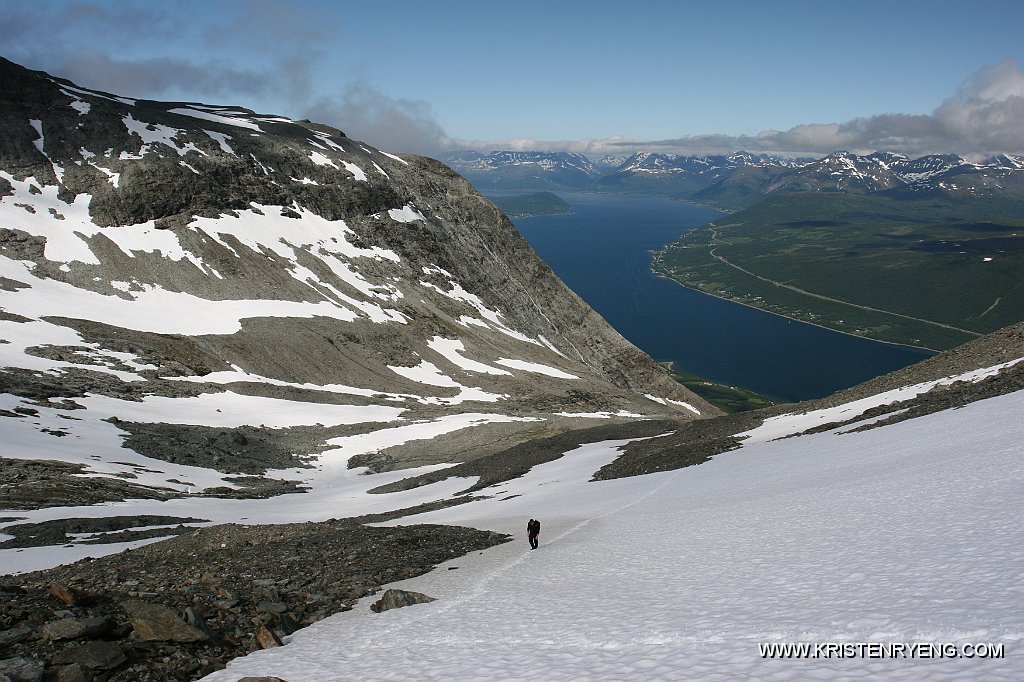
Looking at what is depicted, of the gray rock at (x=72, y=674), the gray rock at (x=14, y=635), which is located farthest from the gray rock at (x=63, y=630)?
the gray rock at (x=72, y=674)

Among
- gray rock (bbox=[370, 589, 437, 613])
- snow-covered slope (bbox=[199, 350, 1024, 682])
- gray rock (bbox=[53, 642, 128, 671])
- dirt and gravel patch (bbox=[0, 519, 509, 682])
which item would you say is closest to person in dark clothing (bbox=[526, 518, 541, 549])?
snow-covered slope (bbox=[199, 350, 1024, 682])

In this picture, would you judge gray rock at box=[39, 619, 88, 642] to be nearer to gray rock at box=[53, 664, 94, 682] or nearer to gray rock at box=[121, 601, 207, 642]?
gray rock at box=[121, 601, 207, 642]

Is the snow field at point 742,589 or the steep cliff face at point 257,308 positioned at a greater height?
the steep cliff face at point 257,308

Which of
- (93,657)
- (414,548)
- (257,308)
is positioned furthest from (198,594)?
(257,308)

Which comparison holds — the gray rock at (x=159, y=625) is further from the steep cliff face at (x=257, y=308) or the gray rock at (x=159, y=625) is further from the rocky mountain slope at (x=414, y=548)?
the steep cliff face at (x=257, y=308)

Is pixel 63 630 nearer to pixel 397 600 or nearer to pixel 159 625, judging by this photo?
pixel 159 625
